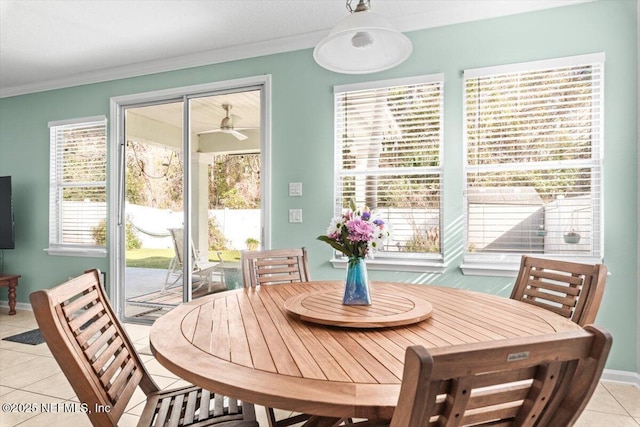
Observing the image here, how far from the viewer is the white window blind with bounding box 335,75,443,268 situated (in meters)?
3.16

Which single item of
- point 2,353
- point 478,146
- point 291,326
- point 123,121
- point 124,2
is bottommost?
point 2,353

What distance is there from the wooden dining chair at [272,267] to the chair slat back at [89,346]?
3.11 ft

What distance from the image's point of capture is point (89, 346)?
4.05 ft

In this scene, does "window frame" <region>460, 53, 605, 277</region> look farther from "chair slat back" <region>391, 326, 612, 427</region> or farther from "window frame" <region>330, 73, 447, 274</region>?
"chair slat back" <region>391, 326, 612, 427</region>

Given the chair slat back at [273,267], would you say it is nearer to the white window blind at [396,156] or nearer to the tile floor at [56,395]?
the tile floor at [56,395]

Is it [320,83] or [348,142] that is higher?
[320,83]

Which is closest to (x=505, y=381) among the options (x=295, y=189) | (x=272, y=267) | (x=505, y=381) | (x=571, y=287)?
(x=505, y=381)

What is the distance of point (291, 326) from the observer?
4.71 feet

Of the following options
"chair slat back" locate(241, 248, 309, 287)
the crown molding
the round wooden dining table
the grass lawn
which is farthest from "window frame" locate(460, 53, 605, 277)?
the grass lawn

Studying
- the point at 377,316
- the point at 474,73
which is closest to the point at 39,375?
the point at 377,316

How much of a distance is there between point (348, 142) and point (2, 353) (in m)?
3.41

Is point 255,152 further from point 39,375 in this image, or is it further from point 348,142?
point 39,375

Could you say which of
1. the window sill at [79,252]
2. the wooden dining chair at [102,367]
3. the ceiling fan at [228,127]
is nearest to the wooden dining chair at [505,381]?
the wooden dining chair at [102,367]

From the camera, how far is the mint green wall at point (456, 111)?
8.82 feet
